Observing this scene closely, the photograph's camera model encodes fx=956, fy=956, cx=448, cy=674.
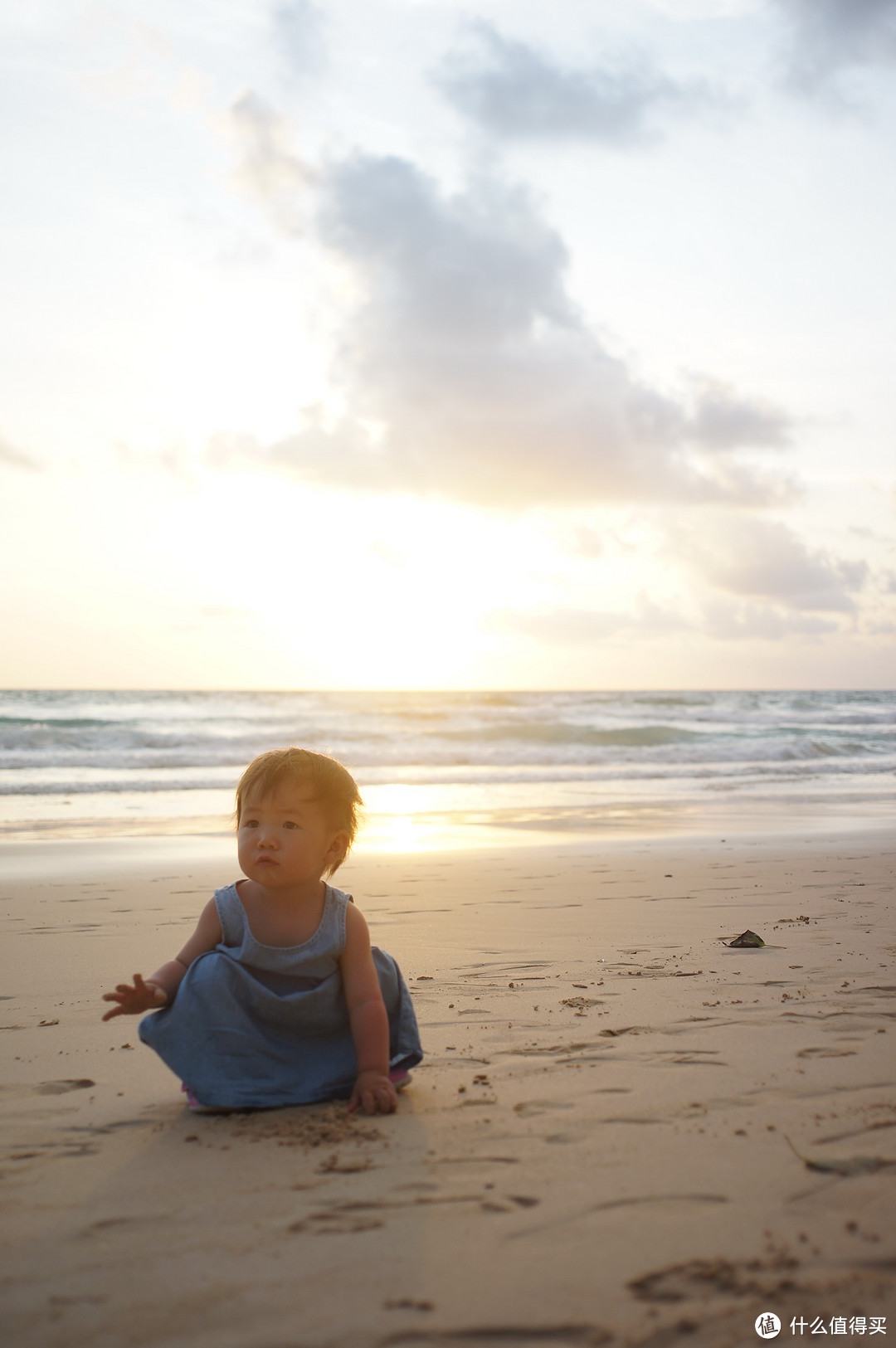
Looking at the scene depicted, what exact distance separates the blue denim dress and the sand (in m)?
0.12

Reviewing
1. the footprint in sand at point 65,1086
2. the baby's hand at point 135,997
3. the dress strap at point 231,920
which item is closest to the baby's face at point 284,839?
the dress strap at point 231,920

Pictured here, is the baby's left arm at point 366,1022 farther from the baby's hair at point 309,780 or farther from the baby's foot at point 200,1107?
the baby's foot at point 200,1107

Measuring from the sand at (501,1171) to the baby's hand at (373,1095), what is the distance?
6 centimetres

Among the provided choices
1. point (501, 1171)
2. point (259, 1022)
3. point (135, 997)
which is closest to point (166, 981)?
point (135, 997)

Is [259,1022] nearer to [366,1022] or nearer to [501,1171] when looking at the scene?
[366,1022]

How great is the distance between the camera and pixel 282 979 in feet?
9.71

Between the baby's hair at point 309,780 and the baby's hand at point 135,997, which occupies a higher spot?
the baby's hair at point 309,780

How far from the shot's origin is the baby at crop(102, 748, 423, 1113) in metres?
2.85

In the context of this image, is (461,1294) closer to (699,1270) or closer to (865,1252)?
(699,1270)

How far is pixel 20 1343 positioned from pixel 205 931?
136cm

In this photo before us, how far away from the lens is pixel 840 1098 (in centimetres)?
275

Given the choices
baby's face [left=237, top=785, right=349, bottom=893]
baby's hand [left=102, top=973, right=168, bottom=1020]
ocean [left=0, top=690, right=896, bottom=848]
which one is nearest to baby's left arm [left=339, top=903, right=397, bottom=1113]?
baby's face [left=237, top=785, right=349, bottom=893]

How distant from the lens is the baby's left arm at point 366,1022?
9.23 ft

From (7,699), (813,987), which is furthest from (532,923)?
(7,699)
